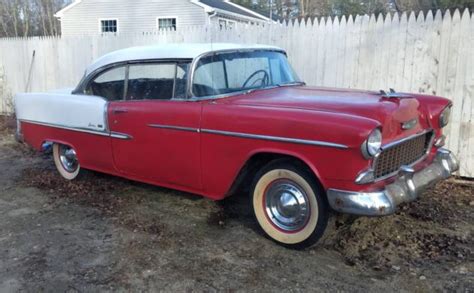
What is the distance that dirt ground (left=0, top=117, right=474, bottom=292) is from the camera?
323cm

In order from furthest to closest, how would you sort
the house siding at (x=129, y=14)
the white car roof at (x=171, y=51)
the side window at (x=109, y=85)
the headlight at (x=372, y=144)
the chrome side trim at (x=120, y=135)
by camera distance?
1. the house siding at (x=129, y=14)
2. the side window at (x=109, y=85)
3. the chrome side trim at (x=120, y=135)
4. the white car roof at (x=171, y=51)
5. the headlight at (x=372, y=144)

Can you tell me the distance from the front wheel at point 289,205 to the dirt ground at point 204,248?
0.14 meters

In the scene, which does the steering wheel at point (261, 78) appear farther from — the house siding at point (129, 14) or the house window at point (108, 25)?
the house window at point (108, 25)

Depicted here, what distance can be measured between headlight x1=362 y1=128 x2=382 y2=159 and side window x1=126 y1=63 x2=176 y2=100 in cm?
201

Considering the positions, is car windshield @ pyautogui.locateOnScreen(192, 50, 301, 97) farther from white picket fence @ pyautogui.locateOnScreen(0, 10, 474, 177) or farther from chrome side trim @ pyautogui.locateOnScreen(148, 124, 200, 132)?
white picket fence @ pyautogui.locateOnScreen(0, 10, 474, 177)

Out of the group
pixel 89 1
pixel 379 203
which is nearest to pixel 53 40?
pixel 379 203

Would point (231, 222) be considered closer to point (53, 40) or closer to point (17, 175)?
point (17, 175)

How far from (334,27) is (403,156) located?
3.29 metres

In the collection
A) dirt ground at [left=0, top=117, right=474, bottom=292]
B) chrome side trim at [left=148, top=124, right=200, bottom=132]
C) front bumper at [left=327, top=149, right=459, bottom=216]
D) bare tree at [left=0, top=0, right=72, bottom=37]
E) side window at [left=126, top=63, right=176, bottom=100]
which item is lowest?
dirt ground at [left=0, top=117, right=474, bottom=292]

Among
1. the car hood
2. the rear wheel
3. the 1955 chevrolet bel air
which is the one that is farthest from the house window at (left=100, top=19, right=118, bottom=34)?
the car hood

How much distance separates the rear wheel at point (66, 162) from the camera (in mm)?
5629

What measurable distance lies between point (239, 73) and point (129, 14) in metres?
19.1

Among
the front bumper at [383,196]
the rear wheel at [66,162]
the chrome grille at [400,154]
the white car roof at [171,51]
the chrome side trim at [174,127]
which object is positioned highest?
the white car roof at [171,51]

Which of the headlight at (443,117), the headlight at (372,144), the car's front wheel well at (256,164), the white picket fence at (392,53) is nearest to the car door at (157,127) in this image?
the car's front wheel well at (256,164)
